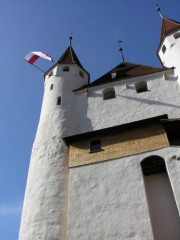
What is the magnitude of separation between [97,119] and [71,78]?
5.01m

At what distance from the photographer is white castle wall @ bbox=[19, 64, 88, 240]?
42.8ft

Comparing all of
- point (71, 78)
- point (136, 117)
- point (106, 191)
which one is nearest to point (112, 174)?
point (106, 191)

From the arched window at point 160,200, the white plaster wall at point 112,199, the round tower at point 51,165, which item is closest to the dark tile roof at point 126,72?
the round tower at point 51,165

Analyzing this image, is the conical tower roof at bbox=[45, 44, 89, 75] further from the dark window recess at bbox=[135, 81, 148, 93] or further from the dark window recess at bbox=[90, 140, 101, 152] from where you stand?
the dark window recess at bbox=[90, 140, 101, 152]

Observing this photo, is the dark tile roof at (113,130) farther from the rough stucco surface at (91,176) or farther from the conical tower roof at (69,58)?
the conical tower roof at (69,58)

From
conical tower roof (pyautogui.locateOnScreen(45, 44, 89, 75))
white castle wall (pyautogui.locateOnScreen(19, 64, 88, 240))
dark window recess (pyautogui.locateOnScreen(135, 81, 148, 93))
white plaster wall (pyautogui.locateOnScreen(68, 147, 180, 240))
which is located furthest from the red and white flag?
white plaster wall (pyautogui.locateOnScreen(68, 147, 180, 240))

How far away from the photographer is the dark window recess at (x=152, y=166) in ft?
44.3

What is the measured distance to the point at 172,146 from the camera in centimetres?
1355

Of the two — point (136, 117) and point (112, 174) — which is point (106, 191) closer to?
point (112, 174)

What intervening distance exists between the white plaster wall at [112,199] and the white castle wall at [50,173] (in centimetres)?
66

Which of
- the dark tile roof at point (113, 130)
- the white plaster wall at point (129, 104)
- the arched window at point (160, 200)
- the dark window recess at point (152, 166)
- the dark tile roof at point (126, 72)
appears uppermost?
the dark tile roof at point (126, 72)

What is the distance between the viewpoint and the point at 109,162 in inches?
556

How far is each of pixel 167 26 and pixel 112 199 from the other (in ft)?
52.9

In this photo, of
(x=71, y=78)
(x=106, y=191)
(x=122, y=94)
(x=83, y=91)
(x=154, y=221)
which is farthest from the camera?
(x=71, y=78)
